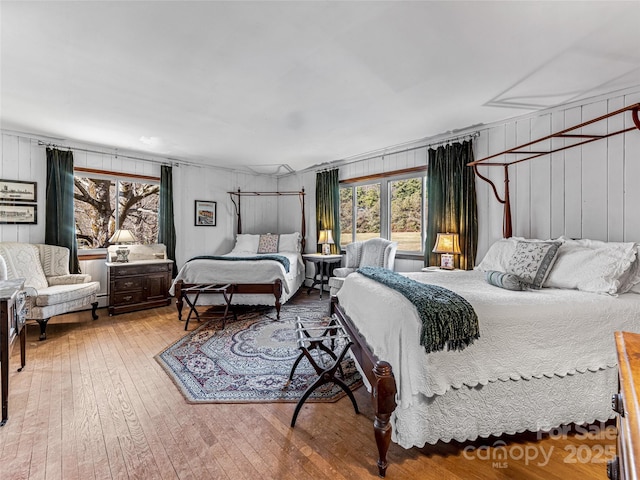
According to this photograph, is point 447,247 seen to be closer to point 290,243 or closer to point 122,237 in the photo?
point 290,243

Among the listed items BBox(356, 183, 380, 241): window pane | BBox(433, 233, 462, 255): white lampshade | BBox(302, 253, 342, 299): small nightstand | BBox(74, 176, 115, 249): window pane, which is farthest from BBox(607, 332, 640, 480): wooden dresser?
BBox(74, 176, 115, 249): window pane

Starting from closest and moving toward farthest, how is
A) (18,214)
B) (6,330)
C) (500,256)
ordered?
1. (6,330)
2. (500,256)
3. (18,214)

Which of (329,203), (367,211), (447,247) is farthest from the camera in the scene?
(329,203)

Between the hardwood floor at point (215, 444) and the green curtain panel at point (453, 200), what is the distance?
2.17m

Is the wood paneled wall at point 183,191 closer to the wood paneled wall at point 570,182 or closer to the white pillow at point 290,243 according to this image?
the white pillow at point 290,243

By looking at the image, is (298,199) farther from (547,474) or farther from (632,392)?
(632,392)

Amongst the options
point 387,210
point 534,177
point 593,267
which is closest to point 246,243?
point 387,210

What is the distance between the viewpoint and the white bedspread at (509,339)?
151 centimetres

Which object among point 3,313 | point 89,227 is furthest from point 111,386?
point 89,227

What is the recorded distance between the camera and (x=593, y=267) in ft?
6.77

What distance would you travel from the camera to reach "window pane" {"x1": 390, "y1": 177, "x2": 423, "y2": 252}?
4.53 meters

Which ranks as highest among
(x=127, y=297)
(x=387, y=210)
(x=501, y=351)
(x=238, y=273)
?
(x=387, y=210)

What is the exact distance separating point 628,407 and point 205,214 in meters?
6.01

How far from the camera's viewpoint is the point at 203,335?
343 centimetres
